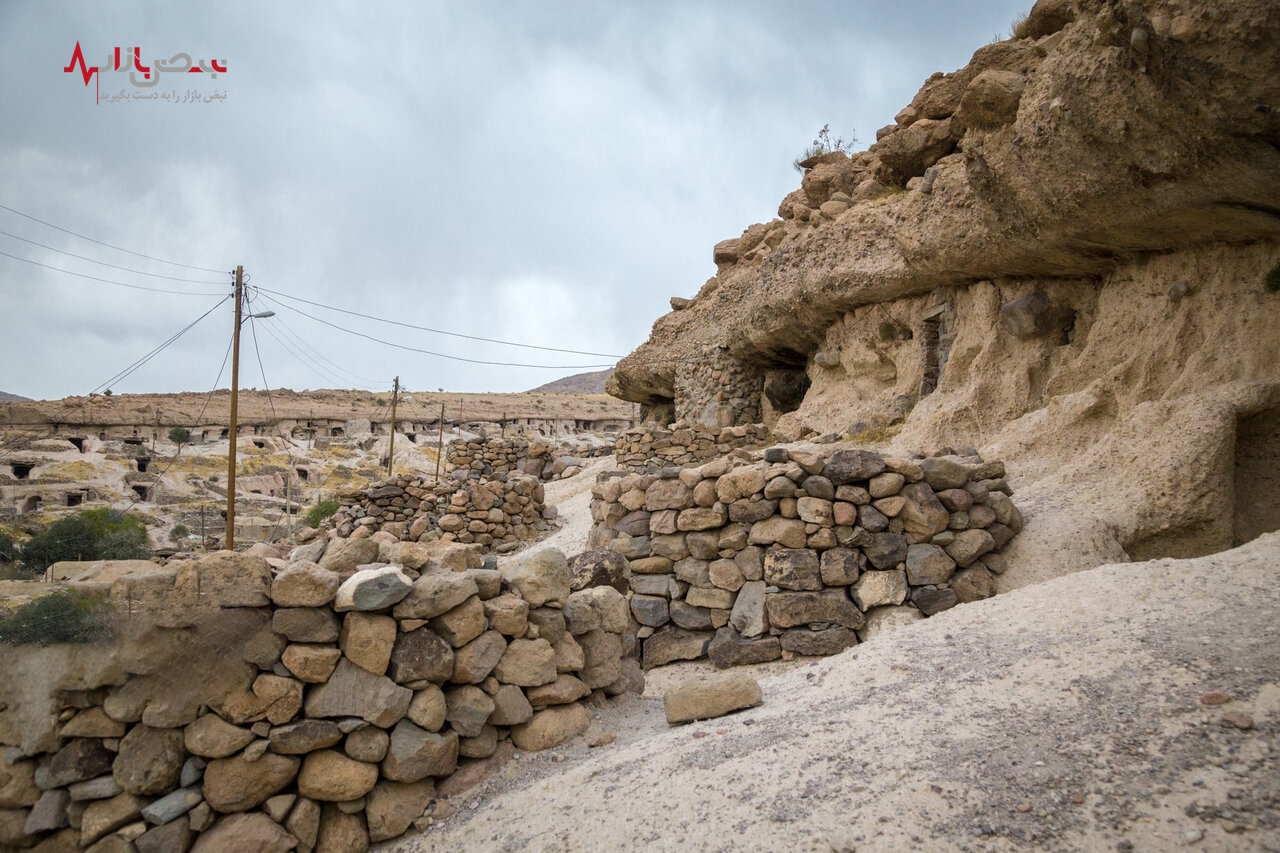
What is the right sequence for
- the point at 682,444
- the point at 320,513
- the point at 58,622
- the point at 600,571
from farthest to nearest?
the point at 320,513
the point at 682,444
the point at 600,571
the point at 58,622

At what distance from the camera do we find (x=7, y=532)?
1438 cm

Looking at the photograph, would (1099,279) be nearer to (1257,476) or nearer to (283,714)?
(1257,476)

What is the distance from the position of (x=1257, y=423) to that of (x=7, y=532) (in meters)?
19.6

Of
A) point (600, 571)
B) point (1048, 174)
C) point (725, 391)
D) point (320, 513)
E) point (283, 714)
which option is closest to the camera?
point (283, 714)

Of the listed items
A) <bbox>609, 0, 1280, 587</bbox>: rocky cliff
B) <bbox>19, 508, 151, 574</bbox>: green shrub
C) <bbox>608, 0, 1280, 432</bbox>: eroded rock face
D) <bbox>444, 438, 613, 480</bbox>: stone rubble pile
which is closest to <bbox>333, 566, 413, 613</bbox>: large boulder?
<bbox>609, 0, 1280, 587</bbox>: rocky cliff

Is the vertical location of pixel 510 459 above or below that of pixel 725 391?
below

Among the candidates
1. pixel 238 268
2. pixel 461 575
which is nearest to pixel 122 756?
pixel 461 575

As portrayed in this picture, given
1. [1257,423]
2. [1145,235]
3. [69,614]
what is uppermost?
[1145,235]

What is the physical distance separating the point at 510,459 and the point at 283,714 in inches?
473

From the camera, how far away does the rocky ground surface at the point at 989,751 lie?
2.26 m

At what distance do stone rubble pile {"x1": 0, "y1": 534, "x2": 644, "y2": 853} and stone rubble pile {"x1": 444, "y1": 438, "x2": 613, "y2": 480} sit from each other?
11178 millimetres

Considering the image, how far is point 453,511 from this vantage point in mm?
11141

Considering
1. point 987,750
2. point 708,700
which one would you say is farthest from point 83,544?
point 987,750

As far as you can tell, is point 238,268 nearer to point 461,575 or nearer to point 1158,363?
point 461,575
